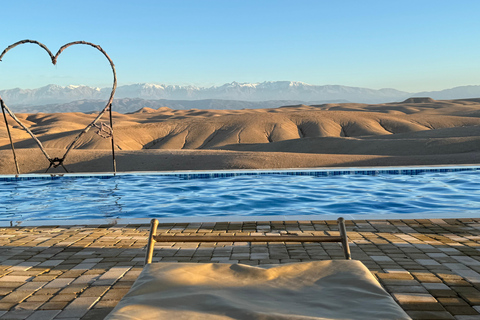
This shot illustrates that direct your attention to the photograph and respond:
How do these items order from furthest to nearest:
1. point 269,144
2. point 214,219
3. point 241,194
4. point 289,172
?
point 269,144
point 289,172
point 241,194
point 214,219

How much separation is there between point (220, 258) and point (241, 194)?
5519 mm

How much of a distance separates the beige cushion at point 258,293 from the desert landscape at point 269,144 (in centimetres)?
1033

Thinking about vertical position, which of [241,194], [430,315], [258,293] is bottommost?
[241,194]

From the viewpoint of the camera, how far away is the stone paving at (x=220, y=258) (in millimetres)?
2998

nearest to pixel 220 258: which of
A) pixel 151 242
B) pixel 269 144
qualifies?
pixel 151 242

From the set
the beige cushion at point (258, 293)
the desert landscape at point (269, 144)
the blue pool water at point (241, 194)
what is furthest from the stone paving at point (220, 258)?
the desert landscape at point (269, 144)

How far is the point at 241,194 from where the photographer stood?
31.2 feet

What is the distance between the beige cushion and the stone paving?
67 centimetres

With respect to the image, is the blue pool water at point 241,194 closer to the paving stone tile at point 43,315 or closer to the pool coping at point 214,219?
the pool coping at point 214,219

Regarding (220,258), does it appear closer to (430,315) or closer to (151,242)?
(151,242)

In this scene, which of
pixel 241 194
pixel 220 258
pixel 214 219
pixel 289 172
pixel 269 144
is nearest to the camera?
pixel 220 258

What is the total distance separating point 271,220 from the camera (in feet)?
18.1

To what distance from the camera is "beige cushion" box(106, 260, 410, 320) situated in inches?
76.7

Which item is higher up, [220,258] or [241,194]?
[220,258]
